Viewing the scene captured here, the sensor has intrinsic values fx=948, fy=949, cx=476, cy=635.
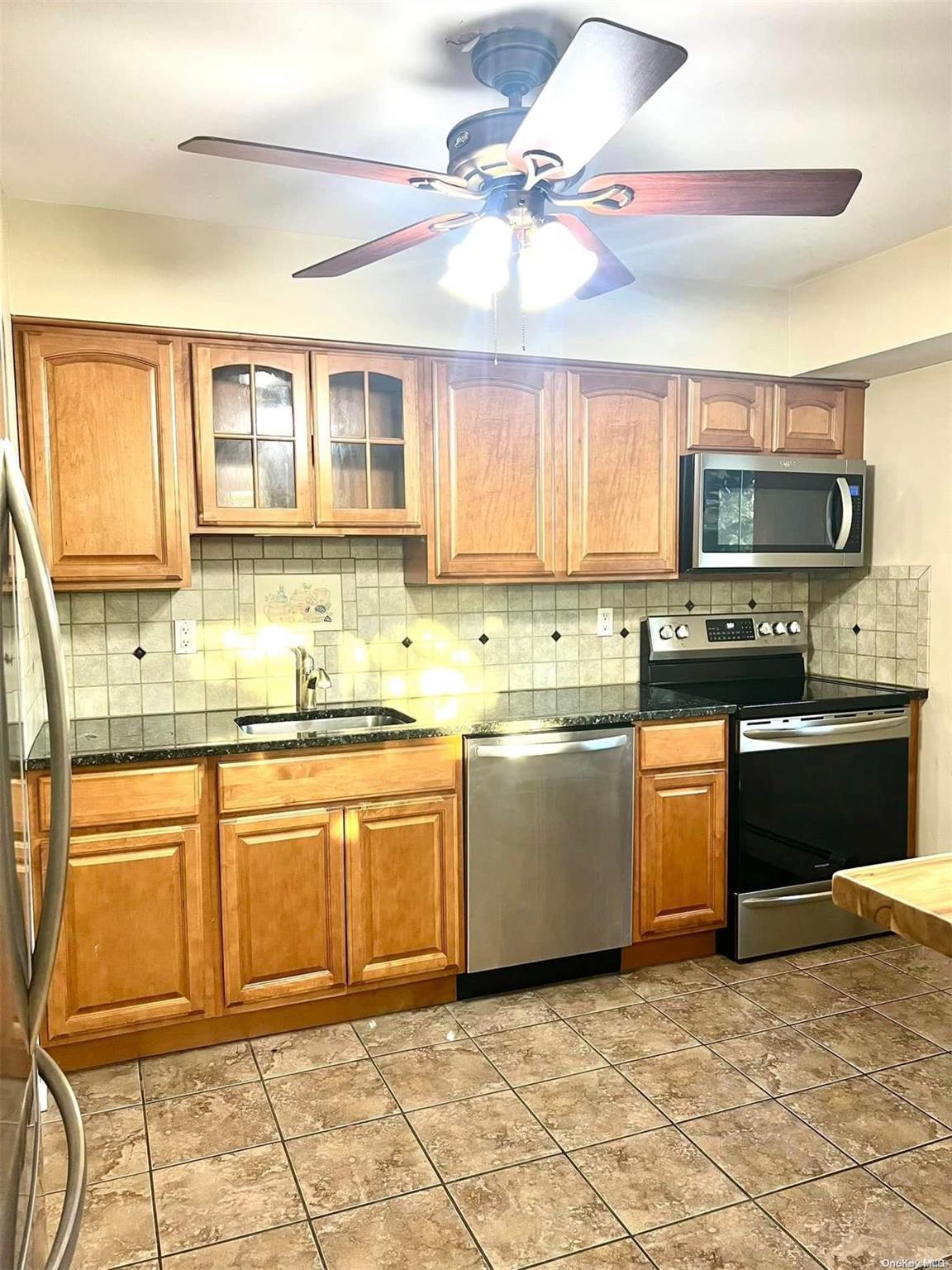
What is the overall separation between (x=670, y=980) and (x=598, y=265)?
227 cm

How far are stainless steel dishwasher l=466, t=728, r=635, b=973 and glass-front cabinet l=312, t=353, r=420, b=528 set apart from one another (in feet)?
2.78

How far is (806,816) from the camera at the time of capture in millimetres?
3404

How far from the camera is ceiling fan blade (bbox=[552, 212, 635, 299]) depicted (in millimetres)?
2061

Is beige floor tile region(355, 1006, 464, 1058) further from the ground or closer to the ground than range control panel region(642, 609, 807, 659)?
closer to the ground

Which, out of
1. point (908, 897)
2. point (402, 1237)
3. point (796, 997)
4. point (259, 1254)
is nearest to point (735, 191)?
point (908, 897)

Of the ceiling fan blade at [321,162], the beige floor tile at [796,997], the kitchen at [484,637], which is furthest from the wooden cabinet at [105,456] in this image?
the beige floor tile at [796,997]

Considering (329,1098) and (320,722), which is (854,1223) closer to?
(329,1098)

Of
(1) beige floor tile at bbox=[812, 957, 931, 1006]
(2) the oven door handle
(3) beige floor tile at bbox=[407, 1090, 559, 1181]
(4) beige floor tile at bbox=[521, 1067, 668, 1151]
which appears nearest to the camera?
(3) beige floor tile at bbox=[407, 1090, 559, 1181]

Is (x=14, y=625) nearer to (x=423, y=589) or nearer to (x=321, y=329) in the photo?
(x=321, y=329)

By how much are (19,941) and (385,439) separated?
243 centimetres

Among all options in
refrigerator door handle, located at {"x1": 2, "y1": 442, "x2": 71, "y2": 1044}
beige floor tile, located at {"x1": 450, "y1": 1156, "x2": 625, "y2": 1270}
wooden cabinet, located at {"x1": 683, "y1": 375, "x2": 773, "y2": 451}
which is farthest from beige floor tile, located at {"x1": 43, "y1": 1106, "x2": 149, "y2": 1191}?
wooden cabinet, located at {"x1": 683, "y1": 375, "x2": 773, "y2": 451}

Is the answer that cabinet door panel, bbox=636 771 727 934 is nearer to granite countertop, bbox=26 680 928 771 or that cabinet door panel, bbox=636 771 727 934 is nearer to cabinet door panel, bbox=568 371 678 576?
granite countertop, bbox=26 680 928 771

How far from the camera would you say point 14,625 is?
1107 millimetres

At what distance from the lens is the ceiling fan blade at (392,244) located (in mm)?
2041
